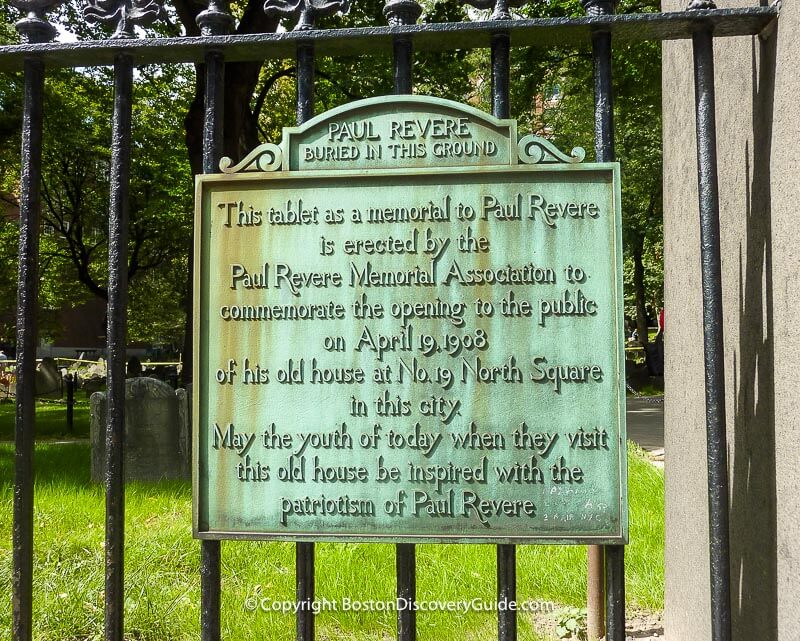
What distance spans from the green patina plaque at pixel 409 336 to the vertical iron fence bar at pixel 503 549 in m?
0.11

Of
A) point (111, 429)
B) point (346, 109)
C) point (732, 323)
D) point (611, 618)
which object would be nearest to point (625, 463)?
point (611, 618)

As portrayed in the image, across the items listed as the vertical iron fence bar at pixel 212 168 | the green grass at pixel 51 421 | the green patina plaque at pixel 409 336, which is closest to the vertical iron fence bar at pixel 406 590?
the green patina plaque at pixel 409 336

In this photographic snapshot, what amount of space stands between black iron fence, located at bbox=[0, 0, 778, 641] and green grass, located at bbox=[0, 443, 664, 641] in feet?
4.20

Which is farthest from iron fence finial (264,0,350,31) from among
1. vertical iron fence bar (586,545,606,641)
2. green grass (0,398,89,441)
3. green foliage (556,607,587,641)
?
green grass (0,398,89,441)

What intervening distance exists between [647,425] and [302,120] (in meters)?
11.1

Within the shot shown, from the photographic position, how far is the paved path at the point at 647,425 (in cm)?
995

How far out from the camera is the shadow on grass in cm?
714

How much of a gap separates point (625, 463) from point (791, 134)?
3.74ft

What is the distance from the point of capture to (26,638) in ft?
8.74

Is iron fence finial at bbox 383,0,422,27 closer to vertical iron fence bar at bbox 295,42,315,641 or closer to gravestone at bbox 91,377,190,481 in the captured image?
vertical iron fence bar at bbox 295,42,315,641

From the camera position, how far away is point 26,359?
2.71 meters

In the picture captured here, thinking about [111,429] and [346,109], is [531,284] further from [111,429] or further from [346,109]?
[111,429]

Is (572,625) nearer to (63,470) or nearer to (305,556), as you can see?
(305,556)

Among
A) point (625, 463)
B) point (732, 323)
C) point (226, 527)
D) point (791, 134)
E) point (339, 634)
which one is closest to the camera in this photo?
point (791, 134)
